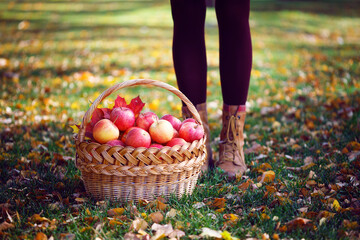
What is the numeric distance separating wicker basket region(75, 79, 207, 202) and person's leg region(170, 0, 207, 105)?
1.60 ft

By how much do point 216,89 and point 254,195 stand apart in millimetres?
2650

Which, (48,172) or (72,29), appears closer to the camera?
(48,172)

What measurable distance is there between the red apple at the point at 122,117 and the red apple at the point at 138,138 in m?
0.11

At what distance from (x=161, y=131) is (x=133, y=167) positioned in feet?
0.84

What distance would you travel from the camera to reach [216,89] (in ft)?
15.0

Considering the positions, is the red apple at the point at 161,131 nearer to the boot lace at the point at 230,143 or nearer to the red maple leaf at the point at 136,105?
the red maple leaf at the point at 136,105

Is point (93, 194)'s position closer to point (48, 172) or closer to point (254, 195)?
point (48, 172)

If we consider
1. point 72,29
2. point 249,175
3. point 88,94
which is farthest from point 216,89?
point 72,29

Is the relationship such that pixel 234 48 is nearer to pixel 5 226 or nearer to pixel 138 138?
pixel 138 138

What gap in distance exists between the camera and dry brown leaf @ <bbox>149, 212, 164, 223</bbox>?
5.76 ft

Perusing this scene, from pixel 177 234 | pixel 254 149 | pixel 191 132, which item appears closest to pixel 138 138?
pixel 191 132

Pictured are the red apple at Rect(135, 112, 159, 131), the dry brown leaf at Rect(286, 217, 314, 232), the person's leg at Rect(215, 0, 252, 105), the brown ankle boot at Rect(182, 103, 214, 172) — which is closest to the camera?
the dry brown leaf at Rect(286, 217, 314, 232)

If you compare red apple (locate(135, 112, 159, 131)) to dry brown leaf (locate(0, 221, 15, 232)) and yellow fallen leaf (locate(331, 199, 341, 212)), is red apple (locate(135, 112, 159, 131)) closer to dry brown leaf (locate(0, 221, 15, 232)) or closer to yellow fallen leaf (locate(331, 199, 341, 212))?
dry brown leaf (locate(0, 221, 15, 232))

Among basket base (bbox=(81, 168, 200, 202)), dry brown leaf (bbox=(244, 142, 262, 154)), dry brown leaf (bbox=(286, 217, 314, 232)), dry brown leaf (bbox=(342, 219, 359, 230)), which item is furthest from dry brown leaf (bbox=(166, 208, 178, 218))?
dry brown leaf (bbox=(244, 142, 262, 154))
